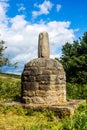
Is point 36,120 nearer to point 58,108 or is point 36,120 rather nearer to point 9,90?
point 58,108

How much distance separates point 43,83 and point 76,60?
16984mm

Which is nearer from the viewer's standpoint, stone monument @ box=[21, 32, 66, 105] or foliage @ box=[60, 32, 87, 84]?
stone monument @ box=[21, 32, 66, 105]

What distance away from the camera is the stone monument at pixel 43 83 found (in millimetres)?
16094

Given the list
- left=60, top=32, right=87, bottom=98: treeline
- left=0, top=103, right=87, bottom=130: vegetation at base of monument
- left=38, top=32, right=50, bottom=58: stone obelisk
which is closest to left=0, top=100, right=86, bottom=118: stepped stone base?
left=0, top=103, right=87, bottom=130: vegetation at base of monument

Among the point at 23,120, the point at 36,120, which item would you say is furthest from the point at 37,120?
the point at 23,120

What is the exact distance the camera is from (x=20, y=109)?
1547 cm

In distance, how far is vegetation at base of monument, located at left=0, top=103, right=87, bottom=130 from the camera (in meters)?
11.4

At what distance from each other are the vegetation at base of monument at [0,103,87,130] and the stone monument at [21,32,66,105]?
3.15ft

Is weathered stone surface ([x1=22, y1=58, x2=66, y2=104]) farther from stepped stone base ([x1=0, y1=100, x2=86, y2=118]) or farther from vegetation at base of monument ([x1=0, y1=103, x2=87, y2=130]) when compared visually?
vegetation at base of monument ([x1=0, y1=103, x2=87, y2=130])

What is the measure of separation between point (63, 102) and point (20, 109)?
2.32 meters

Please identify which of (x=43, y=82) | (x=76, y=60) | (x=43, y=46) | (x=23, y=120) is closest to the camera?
(x=23, y=120)

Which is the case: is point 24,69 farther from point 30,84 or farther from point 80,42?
point 80,42

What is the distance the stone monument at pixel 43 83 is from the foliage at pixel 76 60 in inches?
606

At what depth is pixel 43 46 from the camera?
16906 mm
